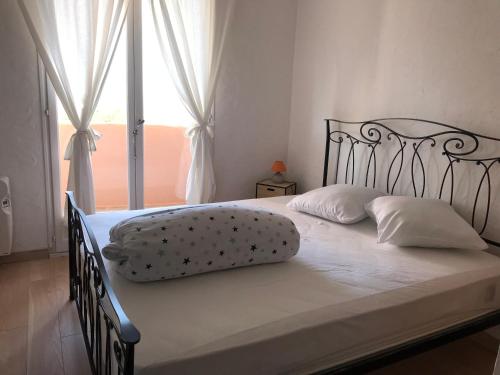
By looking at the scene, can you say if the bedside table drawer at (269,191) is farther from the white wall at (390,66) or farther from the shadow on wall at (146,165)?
the shadow on wall at (146,165)

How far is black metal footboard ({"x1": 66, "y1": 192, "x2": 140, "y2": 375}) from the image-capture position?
1.00m

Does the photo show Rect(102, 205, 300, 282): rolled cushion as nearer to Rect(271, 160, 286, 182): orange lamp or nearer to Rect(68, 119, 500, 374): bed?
Rect(68, 119, 500, 374): bed

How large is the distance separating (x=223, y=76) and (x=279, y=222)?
210cm

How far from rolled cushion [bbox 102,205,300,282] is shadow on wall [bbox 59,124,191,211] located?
1.77 m

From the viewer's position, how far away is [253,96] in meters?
3.67

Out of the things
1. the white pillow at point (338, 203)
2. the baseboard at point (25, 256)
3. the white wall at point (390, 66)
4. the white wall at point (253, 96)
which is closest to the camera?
the white wall at point (390, 66)

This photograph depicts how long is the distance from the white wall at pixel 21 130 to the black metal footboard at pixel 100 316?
3.03 feet

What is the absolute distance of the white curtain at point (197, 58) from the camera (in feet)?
10.4

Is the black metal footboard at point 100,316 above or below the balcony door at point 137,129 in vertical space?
below

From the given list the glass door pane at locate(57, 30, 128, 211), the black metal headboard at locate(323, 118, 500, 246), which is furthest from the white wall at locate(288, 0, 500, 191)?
the glass door pane at locate(57, 30, 128, 211)

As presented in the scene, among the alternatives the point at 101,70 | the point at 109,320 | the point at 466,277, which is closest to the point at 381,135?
the point at 466,277

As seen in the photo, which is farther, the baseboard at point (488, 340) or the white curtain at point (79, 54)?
the white curtain at point (79, 54)

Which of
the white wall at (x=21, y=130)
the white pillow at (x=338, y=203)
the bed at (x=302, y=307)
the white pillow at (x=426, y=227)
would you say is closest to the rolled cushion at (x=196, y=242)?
the bed at (x=302, y=307)

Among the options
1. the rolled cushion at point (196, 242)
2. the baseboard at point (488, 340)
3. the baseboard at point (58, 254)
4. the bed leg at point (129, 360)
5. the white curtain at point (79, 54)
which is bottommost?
the baseboard at point (488, 340)
